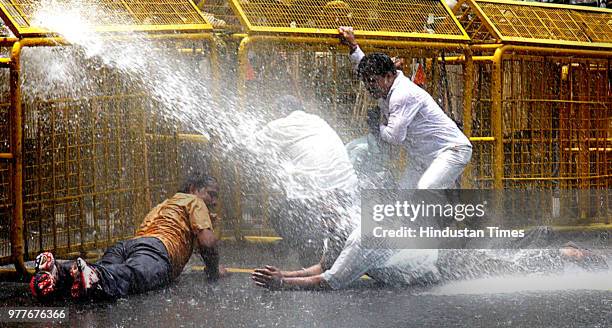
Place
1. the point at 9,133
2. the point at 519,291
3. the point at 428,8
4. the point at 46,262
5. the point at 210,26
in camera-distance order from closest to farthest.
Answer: the point at 46,262, the point at 519,291, the point at 9,133, the point at 210,26, the point at 428,8

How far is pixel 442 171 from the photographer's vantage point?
8.27 m

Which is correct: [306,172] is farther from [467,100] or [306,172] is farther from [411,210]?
[467,100]

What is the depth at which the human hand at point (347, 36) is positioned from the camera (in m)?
8.92

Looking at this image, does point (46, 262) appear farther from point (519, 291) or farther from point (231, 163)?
point (519, 291)

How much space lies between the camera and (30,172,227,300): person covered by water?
6766 millimetres

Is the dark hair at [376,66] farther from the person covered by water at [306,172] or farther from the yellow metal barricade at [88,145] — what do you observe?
the yellow metal barricade at [88,145]

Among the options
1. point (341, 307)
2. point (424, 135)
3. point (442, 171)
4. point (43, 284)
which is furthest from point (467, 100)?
point (43, 284)

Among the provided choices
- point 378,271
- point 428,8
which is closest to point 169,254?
point 378,271

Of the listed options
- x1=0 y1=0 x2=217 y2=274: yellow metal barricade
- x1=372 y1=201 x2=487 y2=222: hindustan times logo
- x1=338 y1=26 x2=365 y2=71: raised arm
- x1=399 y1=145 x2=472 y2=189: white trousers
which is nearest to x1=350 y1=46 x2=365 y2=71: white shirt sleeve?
x1=338 y1=26 x2=365 y2=71: raised arm

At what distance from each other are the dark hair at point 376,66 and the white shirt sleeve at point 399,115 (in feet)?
0.64

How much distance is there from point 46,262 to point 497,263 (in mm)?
3490

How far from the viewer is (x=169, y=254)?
7.39 meters

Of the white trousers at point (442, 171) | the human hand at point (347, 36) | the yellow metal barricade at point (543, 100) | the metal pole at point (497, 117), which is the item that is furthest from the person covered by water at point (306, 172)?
the metal pole at point (497, 117)

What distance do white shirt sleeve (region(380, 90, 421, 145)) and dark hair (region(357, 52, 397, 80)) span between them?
0.19m
